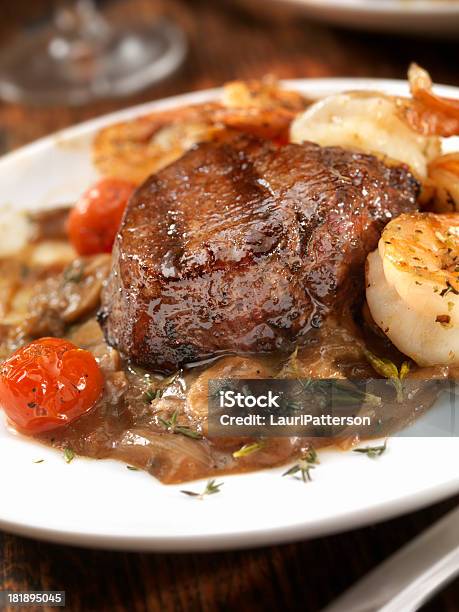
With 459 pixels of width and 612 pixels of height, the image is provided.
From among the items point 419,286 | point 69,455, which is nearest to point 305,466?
point 419,286

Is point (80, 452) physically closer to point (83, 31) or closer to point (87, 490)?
point (87, 490)

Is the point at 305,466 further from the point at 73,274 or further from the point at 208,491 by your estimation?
the point at 73,274

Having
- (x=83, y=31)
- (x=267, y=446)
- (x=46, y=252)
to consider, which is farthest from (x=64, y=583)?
(x=83, y=31)

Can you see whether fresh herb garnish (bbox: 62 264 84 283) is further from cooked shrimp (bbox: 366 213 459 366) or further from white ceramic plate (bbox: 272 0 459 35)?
white ceramic plate (bbox: 272 0 459 35)

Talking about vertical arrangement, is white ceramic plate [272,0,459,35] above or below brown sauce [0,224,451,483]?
above

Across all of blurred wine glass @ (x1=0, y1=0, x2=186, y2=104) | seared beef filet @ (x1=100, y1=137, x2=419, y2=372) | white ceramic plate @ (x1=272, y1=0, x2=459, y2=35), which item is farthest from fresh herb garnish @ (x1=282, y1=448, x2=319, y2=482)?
blurred wine glass @ (x1=0, y1=0, x2=186, y2=104)

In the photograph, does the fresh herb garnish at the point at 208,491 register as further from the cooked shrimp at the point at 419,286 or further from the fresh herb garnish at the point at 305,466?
the cooked shrimp at the point at 419,286
